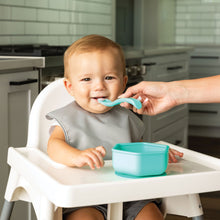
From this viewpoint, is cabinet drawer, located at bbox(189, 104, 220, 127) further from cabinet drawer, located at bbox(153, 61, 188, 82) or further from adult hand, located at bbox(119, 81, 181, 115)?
adult hand, located at bbox(119, 81, 181, 115)

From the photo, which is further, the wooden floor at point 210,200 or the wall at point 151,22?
the wall at point 151,22

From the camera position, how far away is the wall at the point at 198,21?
5.61 meters

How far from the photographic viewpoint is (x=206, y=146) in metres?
4.76

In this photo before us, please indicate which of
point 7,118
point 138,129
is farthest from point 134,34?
point 138,129

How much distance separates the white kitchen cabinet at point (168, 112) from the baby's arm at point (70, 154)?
79.7 inches

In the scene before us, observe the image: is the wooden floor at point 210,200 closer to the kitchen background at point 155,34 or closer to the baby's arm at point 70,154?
the kitchen background at point 155,34

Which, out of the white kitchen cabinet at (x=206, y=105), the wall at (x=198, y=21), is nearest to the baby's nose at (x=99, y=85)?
the white kitchen cabinet at (x=206, y=105)

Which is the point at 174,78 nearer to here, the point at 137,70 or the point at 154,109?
the point at 137,70

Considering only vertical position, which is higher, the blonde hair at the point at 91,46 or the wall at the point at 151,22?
the wall at the point at 151,22

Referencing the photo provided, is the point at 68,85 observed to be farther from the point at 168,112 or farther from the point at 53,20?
the point at 168,112

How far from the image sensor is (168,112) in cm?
384

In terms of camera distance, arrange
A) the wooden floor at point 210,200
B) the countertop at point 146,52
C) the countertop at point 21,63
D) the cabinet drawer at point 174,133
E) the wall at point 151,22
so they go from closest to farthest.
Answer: the countertop at point 21,63, the wooden floor at point 210,200, the countertop at point 146,52, the cabinet drawer at point 174,133, the wall at point 151,22

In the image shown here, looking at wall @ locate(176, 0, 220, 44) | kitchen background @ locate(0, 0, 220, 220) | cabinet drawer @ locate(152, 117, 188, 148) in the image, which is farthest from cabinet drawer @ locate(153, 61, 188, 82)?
wall @ locate(176, 0, 220, 44)

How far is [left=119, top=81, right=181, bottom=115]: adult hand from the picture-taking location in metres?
1.44
